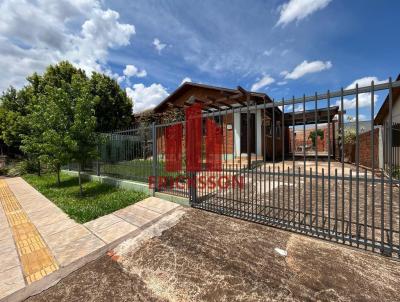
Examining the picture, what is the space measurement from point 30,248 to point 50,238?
1.17 feet

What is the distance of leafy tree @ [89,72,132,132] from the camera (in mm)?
14844

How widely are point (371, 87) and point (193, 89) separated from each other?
13044mm

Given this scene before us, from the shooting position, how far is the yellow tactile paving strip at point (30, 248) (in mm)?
2906

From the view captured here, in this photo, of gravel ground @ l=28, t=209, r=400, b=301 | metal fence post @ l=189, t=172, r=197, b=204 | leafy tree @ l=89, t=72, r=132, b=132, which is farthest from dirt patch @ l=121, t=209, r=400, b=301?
leafy tree @ l=89, t=72, r=132, b=132

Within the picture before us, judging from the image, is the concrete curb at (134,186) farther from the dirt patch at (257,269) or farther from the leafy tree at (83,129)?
the dirt patch at (257,269)

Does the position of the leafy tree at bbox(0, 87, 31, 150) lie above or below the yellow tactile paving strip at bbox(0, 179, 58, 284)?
above

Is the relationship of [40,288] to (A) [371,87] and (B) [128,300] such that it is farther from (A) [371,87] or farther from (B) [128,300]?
(A) [371,87]

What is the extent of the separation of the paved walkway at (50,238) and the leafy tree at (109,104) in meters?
9.81

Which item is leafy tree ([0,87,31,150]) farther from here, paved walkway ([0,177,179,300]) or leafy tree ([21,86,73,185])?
paved walkway ([0,177,179,300])

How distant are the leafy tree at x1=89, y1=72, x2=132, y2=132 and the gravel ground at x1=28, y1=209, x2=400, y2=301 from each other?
1374 cm

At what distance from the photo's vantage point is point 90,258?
3.19 metres

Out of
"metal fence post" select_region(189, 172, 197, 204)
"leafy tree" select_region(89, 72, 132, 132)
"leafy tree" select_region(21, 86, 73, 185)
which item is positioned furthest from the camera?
"leafy tree" select_region(89, 72, 132, 132)

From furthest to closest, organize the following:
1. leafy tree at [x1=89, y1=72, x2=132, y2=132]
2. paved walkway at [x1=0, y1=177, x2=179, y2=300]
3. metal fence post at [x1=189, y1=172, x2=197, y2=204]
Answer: leafy tree at [x1=89, y1=72, x2=132, y2=132]
metal fence post at [x1=189, y1=172, x2=197, y2=204]
paved walkway at [x1=0, y1=177, x2=179, y2=300]

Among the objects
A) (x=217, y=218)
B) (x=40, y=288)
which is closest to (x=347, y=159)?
(x=217, y=218)
